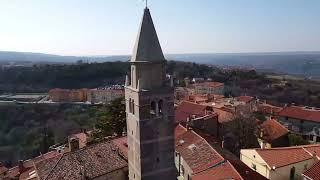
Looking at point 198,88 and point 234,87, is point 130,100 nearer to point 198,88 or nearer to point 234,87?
point 198,88

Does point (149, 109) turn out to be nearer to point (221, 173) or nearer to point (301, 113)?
point (221, 173)

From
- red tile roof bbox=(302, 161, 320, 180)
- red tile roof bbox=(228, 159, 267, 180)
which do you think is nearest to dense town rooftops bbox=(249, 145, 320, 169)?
red tile roof bbox=(302, 161, 320, 180)

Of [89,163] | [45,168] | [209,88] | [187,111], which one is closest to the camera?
[89,163]

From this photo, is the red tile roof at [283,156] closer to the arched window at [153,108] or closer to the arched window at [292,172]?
the arched window at [292,172]

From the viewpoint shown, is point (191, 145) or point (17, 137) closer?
point (191, 145)

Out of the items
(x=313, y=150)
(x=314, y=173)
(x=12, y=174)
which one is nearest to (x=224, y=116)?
(x=313, y=150)

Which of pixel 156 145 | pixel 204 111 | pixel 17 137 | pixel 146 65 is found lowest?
pixel 17 137

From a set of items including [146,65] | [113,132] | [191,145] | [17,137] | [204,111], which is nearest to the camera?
[146,65]

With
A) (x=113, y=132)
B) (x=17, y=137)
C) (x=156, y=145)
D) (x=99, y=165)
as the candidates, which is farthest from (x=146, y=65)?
(x=17, y=137)
